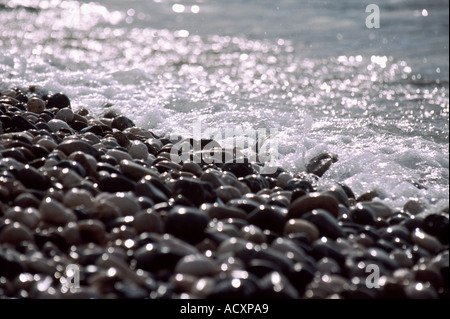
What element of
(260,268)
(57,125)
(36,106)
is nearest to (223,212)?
(260,268)

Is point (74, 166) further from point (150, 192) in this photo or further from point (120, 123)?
point (120, 123)

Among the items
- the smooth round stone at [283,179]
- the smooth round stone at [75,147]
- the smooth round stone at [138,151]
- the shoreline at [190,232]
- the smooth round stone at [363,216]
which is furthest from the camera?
the smooth round stone at [138,151]

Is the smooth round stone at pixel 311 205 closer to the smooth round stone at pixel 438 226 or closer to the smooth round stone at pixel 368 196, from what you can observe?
the smooth round stone at pixel 438 226

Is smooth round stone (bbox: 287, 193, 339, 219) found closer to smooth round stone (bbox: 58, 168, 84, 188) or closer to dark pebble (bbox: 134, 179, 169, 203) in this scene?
dark pebble (bbox: 134, 179, 169, 203)

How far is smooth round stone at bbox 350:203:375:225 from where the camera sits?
338 centimetres

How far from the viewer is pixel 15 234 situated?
8.50ft

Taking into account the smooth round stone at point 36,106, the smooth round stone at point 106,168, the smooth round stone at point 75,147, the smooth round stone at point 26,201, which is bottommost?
the smooth round stone at point 26,201

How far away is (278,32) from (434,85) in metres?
4.00

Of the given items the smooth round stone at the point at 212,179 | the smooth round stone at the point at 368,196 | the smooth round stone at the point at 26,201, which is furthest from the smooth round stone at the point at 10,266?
the smooth round stone at the point at 368,196

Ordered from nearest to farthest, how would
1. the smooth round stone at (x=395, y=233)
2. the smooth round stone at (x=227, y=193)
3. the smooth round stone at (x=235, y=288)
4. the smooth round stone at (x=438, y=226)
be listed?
the smooth round stone at (x=235, y=288) < the smooth round stone at (x=395, y=233) < the smooth round stone at (x=438, y=226) < the smooth round stone at (x=227, y=193)

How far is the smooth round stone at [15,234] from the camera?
258 centimetres

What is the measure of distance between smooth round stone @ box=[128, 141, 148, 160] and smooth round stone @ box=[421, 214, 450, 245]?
6.47 feet

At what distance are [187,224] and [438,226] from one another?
1.44 meters

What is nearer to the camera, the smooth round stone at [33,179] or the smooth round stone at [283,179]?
the smooth round stone at [33,179]
